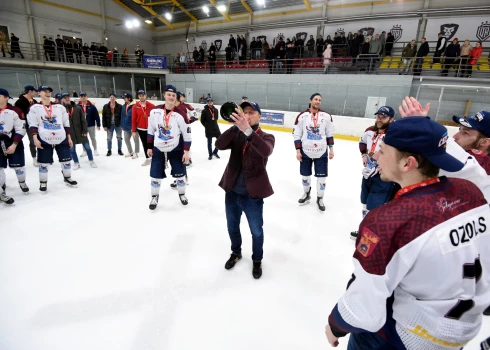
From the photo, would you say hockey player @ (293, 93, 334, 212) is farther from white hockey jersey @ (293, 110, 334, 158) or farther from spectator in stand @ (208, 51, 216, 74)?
spectator in stand @ (208, 51, 216, 74)

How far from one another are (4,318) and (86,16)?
24639 millimetres

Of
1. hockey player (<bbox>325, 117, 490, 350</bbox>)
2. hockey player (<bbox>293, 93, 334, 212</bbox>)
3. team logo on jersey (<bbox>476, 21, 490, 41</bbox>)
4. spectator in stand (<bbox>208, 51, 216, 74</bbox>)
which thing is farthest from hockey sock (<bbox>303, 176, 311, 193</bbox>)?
spectator in stand (<bbox>208, 51, 216, 74</bbox>)

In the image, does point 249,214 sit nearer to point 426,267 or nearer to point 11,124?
point 426,267

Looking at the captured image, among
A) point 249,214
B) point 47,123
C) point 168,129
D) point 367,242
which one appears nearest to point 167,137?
point 168,129

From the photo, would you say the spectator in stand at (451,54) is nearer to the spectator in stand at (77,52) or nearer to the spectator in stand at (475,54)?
the spectator in stand at (475,54)

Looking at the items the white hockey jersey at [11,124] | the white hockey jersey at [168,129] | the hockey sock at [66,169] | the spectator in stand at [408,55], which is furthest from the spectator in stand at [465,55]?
the white hockey jersey at [11,124]

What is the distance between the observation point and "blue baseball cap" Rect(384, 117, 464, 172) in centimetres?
82

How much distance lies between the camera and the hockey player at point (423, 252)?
2.62 feet

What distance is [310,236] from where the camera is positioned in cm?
329

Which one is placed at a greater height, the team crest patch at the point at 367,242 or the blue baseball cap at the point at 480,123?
the blue baseball cap at the point at 480,123

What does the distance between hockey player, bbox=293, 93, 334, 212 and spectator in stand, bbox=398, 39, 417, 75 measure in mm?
9944

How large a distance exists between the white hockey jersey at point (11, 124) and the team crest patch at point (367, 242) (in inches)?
195

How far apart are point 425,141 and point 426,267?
0.40 metres

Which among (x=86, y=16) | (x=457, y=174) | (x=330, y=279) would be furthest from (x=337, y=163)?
(x=86, y=16)
